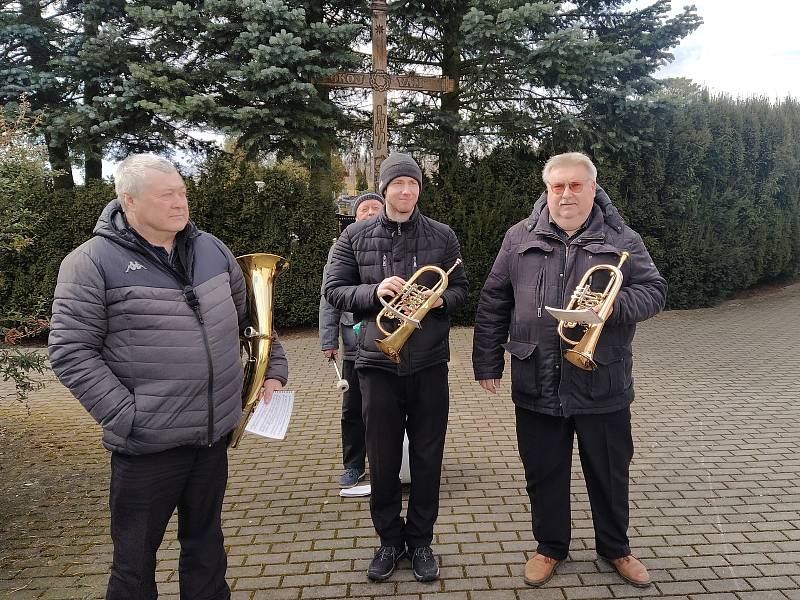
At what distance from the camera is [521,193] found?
10508 millimetres

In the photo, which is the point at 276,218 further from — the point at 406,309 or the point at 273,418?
the point at 406,309

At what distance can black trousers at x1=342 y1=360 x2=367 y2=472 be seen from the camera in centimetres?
418

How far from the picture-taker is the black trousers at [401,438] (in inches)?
121

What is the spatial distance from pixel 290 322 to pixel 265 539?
260 inches

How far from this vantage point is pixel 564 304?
9.48 ft

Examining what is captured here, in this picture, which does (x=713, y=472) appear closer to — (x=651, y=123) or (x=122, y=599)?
(x=122, y=599)

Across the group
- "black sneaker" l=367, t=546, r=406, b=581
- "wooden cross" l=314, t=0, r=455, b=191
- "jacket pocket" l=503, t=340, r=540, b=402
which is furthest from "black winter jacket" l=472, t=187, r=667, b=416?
"wooden cross" l=314, t=0, r=455, b=191

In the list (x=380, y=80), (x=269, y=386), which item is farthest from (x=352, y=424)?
(x=380, y=80)

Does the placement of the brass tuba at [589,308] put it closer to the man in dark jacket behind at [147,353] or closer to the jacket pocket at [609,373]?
the jacket pocket at [609,373]

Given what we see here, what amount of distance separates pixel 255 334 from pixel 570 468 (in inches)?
69.2

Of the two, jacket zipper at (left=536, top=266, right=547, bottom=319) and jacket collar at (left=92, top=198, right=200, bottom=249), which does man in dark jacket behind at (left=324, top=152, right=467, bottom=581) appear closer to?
jacket zipper at (left=536, top=266, right=547, bottom=319)

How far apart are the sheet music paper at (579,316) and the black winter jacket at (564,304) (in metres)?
0.29

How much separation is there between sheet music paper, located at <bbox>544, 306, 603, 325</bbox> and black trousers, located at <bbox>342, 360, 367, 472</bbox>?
6.27ft

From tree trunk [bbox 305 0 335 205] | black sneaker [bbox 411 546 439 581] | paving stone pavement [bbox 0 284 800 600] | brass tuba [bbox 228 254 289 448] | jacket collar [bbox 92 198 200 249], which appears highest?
tree trunk [bbox 305 0 335 205]
